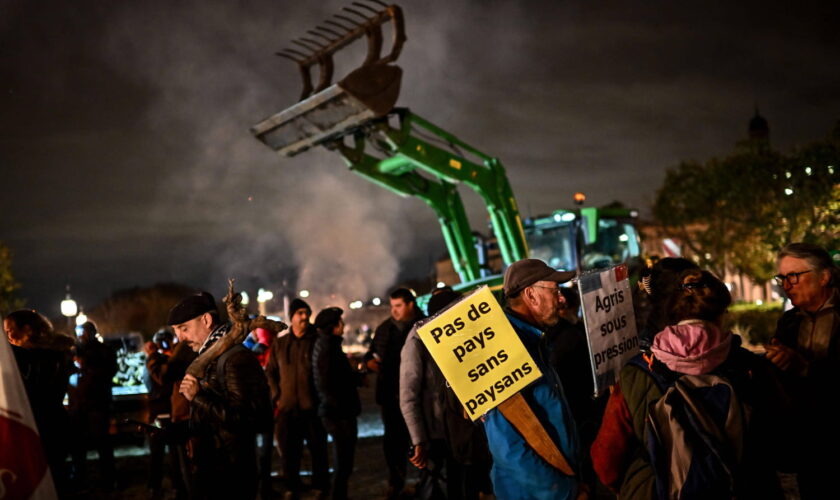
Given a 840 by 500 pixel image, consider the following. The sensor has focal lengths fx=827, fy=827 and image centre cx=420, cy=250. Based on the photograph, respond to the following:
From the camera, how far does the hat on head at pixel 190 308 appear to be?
4.63 m

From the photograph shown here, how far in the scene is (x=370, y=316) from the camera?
35250mm

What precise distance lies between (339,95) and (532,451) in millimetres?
9318

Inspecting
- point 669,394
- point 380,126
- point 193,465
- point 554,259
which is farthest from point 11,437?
point 554,259

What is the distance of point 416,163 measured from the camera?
1403cm

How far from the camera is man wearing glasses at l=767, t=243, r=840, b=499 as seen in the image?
3.29 metres

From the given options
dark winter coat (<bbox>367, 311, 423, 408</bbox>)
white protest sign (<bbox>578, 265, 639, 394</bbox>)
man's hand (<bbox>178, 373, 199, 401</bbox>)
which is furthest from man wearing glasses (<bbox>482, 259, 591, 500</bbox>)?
dark winter coat (<bbox>367, 311, 423, 408</bbox>)

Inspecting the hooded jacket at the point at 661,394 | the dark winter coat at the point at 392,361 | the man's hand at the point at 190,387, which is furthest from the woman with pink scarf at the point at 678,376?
the dark winter coat at the point at 392,361

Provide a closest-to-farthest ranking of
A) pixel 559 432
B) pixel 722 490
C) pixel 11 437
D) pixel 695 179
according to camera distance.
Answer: pixel 11 437, pixel 722 490, pixel 559 432, pixel 695 179

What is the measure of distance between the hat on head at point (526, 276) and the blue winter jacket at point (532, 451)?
26cm

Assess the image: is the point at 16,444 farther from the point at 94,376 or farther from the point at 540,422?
the point at 94,376

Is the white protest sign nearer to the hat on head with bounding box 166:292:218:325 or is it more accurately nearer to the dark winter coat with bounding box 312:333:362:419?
the hat on head with bounding box 166:292:218:325

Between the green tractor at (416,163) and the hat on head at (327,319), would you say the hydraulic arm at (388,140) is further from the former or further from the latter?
the hat on head at (327,319)

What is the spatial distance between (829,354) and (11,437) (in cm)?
353

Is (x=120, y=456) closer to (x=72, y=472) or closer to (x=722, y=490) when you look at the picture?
(x=72, y=472)
